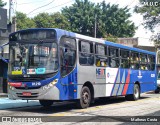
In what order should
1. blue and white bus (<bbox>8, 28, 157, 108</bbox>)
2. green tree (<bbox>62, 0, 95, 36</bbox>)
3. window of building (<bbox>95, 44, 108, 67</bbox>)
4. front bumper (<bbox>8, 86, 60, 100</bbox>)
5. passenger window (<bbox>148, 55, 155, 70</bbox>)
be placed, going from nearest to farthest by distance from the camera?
front bumper (<bbox>8, 86, 60, 100</bbox>) → blue and white bus (<bbox>8, 28, 157, 108</bbox>) → window of building (<bbox>95, 44, 108, 67</bbox>) → passenger window (<bbox>148, 55, 155, 70</bbox>) → green tree (<bbox>62, 0, 95, 36</bbox>)

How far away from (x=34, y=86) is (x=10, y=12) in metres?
11.8

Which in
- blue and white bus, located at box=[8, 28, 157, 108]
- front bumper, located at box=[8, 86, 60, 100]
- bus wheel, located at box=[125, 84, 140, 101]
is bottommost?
bus wheel, located at box=[125, 84, 140, 101]

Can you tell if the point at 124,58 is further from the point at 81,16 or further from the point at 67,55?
the point at 81,16

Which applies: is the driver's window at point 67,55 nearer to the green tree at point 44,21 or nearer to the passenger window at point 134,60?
the passenger window at point 134,60

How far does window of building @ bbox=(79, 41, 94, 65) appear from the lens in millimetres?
13222

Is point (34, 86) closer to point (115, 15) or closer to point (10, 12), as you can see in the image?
point (10, 12)

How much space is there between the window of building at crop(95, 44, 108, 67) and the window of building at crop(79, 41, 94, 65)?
0.49 metres

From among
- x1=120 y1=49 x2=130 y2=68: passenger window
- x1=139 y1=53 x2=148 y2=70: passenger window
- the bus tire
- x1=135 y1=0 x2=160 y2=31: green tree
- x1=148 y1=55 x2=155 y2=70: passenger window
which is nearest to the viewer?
the bus tire

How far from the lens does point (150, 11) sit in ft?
101

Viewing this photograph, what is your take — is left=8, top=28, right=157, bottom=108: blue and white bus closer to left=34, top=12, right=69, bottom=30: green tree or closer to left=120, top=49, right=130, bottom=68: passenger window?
left=120, top=49, right=130, bottom=68: passenger window

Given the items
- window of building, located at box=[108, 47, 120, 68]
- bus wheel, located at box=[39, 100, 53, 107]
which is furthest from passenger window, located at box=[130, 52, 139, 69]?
bus wheel, located at box=[39, 100, 53, 107]

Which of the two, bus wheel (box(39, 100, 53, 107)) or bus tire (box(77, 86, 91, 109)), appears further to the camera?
bus wheel (box(39, 100, 53, 107))

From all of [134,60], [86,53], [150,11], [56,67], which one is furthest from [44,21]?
[56,67]

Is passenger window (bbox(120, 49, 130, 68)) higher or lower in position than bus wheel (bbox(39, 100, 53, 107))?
higher
